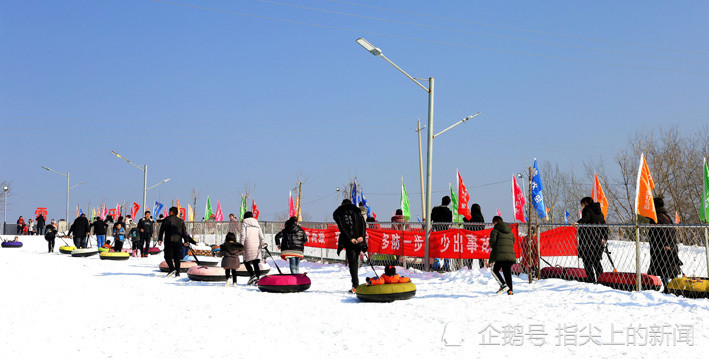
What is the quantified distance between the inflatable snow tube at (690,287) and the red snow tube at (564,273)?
7.58ft

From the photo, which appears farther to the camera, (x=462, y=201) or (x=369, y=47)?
(x=462, y=201)

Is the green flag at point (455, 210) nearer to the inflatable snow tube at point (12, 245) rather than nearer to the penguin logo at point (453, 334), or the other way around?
the penguin logo at point (453, 334)

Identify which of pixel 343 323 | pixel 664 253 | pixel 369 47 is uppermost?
pixel 369 47

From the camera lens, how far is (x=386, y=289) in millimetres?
11422

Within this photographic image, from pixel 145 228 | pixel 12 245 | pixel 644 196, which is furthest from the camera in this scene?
pixel 12 245

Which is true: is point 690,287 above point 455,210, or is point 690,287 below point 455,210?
below

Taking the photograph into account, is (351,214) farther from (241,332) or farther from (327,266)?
(327,266)

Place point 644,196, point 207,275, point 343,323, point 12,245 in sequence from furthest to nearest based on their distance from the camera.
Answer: point 12,245
point 207,275
point 644,196
point 343,323

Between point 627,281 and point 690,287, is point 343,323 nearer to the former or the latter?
point 627,281

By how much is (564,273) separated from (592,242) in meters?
1.33

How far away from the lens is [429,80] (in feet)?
59.8

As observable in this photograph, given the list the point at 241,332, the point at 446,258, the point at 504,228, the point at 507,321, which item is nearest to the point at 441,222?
the point at 446,258

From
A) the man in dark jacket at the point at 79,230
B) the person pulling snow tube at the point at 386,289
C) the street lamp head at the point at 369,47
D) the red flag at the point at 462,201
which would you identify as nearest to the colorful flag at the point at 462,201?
the red flag at the point at 462,201

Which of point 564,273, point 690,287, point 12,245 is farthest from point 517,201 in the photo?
point 12,245
